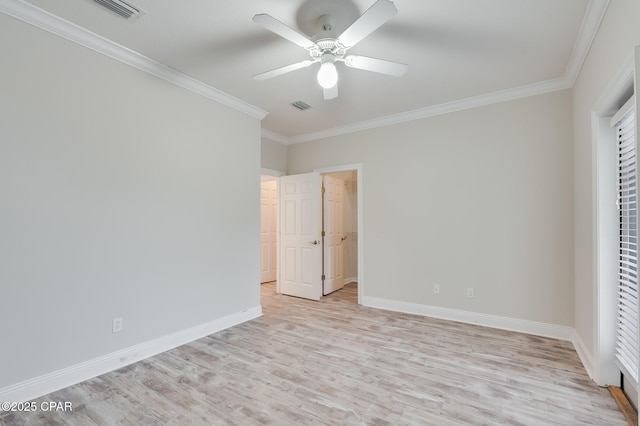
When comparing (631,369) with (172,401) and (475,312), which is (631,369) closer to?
(475,312)

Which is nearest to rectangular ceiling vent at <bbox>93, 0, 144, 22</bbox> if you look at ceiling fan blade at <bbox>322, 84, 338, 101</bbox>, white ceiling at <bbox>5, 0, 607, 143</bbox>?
white ceiling at <bbox>5, 0, 607, 143</bbox>

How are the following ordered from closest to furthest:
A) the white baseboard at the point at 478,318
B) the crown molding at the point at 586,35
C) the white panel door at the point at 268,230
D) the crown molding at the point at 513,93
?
the crown molding at the point at 586,35 < the crown molding at the point at 513,93 < the white baseboard at the point at 478,318 < the white panel door at the point at 268,230

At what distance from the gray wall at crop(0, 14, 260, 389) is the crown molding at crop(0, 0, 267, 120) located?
0.18 feet

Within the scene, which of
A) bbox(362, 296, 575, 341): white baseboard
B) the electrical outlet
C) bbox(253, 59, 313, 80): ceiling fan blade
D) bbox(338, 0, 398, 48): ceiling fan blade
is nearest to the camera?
bbox(338, 0, 398, 48): ceiling fan blade

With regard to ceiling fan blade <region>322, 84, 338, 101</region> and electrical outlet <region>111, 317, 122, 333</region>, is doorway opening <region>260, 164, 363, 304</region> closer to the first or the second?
ceiling fan blade <region>322, 84, 338, 101</region>

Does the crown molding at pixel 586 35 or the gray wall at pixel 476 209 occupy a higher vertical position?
the crown molding at pixel 586 35

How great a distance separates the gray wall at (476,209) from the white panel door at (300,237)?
2.66ft

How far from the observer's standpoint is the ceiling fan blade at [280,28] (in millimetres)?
1794

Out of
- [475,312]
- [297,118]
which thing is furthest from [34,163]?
[475,312]

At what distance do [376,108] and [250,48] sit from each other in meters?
1.91

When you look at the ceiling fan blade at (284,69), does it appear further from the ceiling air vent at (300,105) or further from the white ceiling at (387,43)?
the ceiling air vent at (300,105)

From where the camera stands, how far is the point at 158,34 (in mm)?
2445

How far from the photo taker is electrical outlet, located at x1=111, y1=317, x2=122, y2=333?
2.57 m

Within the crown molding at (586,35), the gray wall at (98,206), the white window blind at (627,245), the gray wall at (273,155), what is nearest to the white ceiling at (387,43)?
the crown molding at (586,35)
